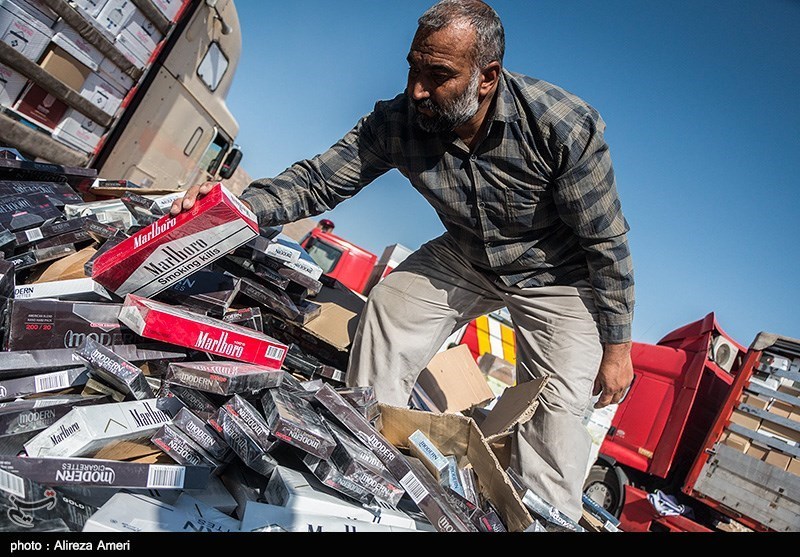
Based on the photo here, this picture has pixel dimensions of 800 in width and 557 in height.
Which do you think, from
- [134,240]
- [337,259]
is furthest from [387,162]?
[337,259]

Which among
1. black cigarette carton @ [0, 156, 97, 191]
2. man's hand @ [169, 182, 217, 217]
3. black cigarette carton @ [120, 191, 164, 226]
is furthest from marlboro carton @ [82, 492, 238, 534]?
black cigarette carton @ [0, 156, 97, 191]

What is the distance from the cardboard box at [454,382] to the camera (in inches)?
140

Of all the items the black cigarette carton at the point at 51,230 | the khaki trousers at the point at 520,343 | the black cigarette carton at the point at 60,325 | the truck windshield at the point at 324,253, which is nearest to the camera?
the black cigarette carton at the point at 60,325

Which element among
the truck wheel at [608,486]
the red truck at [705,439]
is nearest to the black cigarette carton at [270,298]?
the red truck at [705,439]

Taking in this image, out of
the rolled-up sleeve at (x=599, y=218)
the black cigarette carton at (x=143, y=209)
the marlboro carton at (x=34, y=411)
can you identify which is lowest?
the marlboro carton at (x=34, y=411)

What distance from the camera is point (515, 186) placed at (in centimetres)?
245

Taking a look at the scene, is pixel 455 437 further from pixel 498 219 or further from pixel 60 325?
pixel 60 325

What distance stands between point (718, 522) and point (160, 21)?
7.75m

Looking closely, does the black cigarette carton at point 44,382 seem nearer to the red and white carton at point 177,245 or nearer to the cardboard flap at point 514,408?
the red and white carton at point 177,245

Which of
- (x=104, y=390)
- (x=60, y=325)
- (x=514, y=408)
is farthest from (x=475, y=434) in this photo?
(x=60, y=325)

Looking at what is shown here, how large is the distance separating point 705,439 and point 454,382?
13.7 ft

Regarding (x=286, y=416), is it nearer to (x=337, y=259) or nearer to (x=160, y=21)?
(x=160, y=21)

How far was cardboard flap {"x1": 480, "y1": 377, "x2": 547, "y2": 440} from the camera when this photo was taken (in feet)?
7.53

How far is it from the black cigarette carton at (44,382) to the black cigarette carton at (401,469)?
0.83 meters
